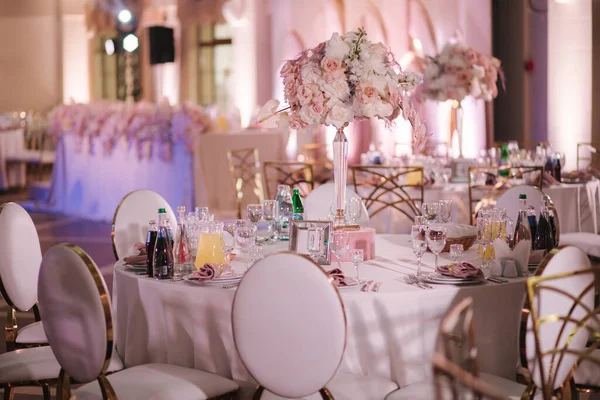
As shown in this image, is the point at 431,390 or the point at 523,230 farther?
the point at 523,230

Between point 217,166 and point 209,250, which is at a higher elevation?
point 217,166

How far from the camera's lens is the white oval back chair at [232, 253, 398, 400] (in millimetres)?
2008

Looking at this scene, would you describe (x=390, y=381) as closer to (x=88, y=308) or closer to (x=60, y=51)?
(x=88, y=308)

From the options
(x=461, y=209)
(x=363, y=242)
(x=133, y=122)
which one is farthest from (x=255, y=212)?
(x=133, y=122)

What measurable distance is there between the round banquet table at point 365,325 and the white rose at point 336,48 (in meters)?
0.80

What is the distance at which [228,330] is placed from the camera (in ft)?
7.79

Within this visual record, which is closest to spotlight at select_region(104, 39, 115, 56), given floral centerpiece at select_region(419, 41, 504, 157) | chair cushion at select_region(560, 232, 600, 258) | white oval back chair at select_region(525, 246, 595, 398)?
floral centerpiece at select_region(419, 41, 504, 157)

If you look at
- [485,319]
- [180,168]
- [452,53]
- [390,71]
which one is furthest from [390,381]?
[180,168]

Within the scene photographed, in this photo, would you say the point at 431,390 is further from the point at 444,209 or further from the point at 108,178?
the point at 108,178

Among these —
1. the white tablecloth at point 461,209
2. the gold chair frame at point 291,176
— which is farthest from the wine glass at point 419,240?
the gold chair frame at point 291,176

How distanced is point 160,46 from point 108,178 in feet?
17.5

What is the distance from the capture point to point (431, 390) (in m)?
2.23

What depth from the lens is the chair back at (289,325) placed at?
201 centimetres

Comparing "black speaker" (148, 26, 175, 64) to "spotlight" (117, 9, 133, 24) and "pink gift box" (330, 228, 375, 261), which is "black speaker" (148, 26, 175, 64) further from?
"pink gift box" (330, 228, 375, 261)
